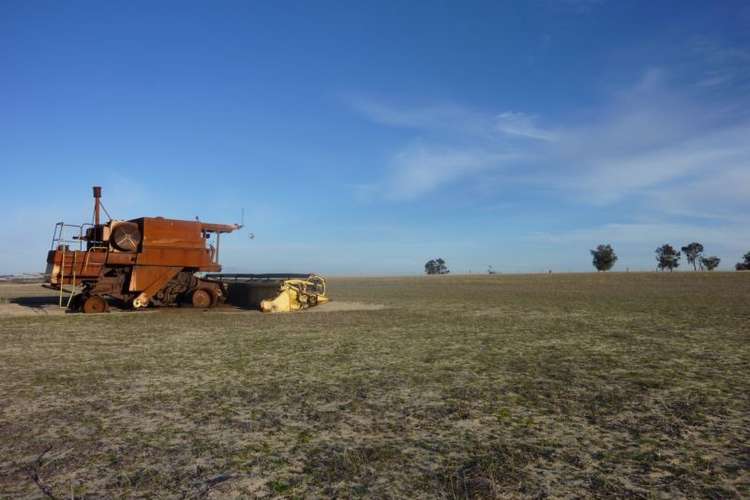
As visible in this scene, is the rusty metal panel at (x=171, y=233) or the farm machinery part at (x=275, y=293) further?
the farm machinery part at (x=275, y=293)

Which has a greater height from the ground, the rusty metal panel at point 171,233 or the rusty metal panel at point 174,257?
the rusty metal panel at point 171,233

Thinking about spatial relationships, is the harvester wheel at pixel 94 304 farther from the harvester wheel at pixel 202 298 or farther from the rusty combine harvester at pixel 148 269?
the harvester wheel at pixel 202 298

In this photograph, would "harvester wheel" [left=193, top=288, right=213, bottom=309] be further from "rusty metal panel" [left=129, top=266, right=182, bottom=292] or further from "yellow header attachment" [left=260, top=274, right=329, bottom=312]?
"yellow header attachment" [left=260, top=274, right=329, bottom=312]

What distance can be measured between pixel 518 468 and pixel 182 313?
15782 millimetres

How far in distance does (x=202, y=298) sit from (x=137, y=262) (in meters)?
2.97

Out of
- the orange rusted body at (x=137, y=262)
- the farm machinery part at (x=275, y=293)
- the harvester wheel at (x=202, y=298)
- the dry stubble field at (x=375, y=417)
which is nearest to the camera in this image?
the dry stubble field at (x=375, y=417)

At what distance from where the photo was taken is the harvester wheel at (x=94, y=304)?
677 inches

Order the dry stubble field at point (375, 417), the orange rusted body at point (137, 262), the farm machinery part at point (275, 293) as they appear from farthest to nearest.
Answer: the farm machinery part at point (275, 293)
the orange rusted body at point (137, 262)
the dry stubble field at point (375, 417)

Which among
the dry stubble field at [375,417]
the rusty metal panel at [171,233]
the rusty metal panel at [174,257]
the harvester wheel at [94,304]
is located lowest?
the dry stubble field at [375,417]

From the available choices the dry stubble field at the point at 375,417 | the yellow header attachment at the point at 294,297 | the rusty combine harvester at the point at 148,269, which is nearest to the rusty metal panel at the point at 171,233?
the rusty combine harvester at the point at 148,269

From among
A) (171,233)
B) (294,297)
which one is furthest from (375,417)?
(171,233)

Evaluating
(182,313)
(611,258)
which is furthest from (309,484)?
(611,258)

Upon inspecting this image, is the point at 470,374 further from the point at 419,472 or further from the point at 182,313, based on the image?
the point at 182,313

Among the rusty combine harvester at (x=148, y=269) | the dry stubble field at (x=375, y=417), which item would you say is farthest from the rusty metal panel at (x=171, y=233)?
the dry stubble field at (x=375, y=417)
